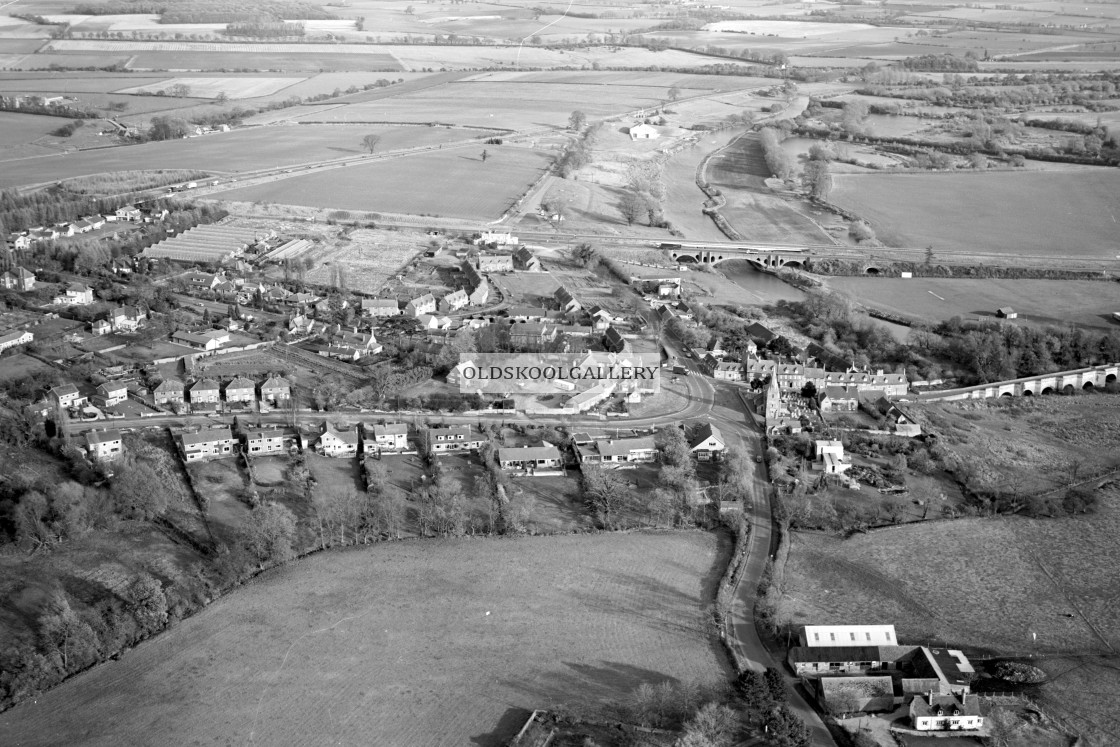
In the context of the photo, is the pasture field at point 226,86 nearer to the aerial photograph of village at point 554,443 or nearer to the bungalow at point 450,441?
the aerial photograph of village at point 554,443

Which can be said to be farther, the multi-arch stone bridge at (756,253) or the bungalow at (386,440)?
the multi-arch stone bridge at (756,253)

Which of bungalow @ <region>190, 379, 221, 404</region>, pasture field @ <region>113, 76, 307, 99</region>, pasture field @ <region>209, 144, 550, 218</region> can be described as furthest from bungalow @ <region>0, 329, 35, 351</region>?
pasture field @ <region>113, 76, 307, 99</region>

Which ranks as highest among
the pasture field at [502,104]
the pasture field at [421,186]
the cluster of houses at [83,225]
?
the pasture field at [502,104]

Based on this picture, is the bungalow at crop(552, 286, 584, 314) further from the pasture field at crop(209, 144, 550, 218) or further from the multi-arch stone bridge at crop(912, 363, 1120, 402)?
the pasture field at crop(209, 144, 550, 218)

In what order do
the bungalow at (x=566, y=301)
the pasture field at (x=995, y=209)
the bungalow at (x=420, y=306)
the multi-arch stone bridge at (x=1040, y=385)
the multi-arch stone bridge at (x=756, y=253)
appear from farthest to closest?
1. the pasture field at (x=995, y=209)
2. the multi-arch stone bridge at (x=756, y=253)
3. the bungalow at (x=566, y=301)
4. the bungalow at (x=420, y=306)
5. the multi-arch stone bridge at (x=1040, y=385)

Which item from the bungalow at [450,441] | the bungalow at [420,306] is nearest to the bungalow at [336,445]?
the bungalow at [450,441]

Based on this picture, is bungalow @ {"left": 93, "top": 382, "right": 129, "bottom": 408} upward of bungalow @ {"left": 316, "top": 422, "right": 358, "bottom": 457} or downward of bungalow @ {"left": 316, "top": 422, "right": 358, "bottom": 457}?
upward

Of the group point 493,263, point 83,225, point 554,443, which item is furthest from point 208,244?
point 554,443
